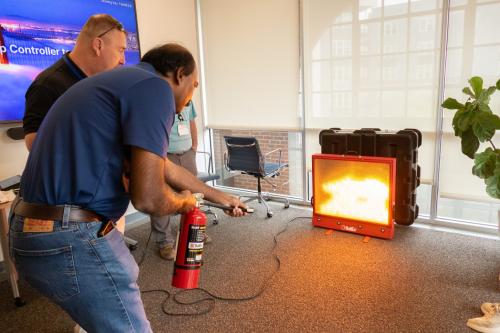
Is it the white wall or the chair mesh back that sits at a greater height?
the white wall

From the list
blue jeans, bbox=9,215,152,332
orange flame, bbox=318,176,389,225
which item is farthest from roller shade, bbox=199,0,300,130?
blue jeans, bbox=9,215,152,332

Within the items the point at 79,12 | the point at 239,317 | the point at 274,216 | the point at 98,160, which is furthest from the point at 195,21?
the point at 98,160

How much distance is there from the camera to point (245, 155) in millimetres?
3891

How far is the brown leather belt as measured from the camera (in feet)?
3.44

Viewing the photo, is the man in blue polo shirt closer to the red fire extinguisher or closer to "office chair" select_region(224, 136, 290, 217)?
the red fire extinguisher

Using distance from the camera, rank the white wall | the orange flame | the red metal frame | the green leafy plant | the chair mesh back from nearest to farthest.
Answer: the green leafy plant < the red metal frame < the orange flame < the chair mesh back < the white wall

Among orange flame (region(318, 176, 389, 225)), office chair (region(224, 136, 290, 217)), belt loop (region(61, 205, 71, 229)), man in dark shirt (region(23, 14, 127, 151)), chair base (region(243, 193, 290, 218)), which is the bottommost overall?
chair base (region(243, 193, 290, 218))

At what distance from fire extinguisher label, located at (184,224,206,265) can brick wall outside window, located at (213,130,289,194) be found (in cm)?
306

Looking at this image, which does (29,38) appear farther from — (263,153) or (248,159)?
(263,153)

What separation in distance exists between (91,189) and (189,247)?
563mm

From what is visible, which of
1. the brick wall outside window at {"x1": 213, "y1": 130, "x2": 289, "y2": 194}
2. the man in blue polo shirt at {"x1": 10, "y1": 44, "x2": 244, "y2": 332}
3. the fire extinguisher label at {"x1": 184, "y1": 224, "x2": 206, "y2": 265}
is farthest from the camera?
the brick wall outside window at {"x1": 213, "y1": 130, "x2": 289, "y2": 194}

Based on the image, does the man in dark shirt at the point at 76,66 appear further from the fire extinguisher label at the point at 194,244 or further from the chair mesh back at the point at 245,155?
the chair mesh back at the point at 245,155

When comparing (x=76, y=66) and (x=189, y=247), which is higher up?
(x=76, y=66)

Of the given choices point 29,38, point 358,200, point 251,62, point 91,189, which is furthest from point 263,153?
point 91,189
